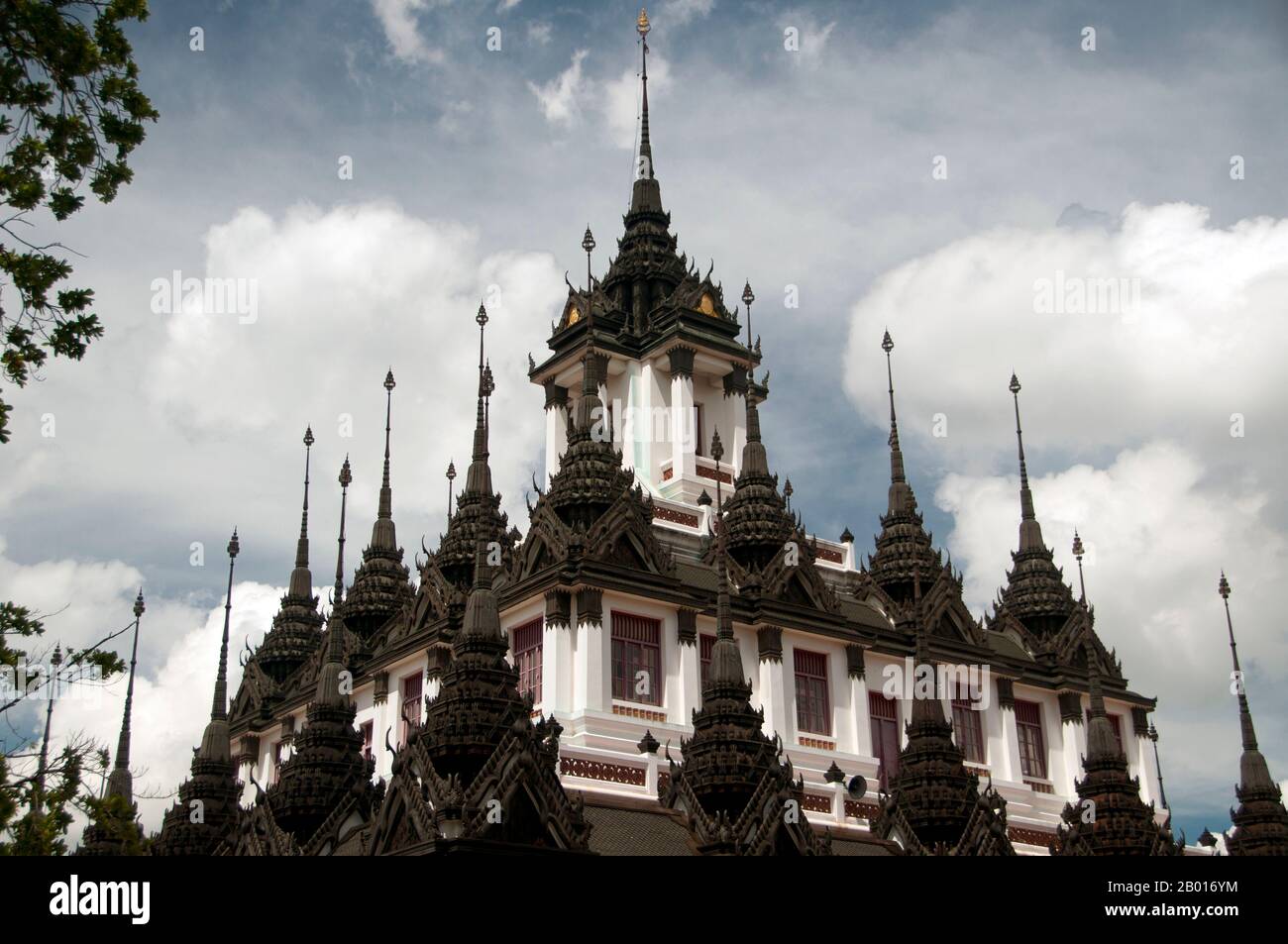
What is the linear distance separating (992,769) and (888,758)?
389 centimetres

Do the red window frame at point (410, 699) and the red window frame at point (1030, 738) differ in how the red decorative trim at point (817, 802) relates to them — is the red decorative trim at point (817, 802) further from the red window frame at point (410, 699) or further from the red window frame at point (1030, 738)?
the red window frame at point (410, 699)

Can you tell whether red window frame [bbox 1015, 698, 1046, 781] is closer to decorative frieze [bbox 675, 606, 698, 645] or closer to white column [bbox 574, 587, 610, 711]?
decorative frieze [bbox 675, 606, 698, 645]

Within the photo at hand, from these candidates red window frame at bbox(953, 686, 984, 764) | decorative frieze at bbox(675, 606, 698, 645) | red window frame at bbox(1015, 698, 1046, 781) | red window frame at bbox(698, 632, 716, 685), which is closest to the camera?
decorative frieze at bbox(675, 606, 698, 645)

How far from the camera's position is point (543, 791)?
24875 mm

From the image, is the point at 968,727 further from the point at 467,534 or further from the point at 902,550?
the point at 467,534

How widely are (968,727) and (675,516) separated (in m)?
10.1

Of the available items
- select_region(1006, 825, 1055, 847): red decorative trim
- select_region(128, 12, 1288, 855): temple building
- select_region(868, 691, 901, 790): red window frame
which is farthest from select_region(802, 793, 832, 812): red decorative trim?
select_region(1006, 825, 1055, 847): red decorative trim

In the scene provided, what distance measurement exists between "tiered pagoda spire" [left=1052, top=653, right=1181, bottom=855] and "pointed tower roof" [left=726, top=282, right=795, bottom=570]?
10160 mm

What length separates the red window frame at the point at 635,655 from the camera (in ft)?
121

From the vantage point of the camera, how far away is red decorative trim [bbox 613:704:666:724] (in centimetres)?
3612

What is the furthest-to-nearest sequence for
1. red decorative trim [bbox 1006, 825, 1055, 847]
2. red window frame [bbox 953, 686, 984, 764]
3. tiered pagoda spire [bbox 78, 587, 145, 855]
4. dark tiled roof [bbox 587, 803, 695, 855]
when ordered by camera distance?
red window frame [bbox 953, 686, 984, 764] < red decorative trim [bbox 1006, 825, 1055, 847] < dark tiled roof [bbox 587, 803, 695, 855] < tiered pagoda spire [bbox 78, 587, 145, 855]
